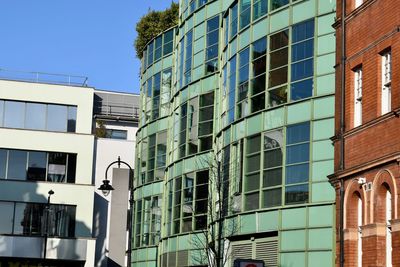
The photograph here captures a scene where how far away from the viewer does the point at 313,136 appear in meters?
27.1

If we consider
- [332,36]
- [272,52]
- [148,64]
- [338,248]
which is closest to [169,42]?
[148,64]

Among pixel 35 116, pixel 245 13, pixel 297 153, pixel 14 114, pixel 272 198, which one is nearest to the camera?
pixel 297 153

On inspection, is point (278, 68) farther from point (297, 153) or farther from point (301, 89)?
point (297, 153)

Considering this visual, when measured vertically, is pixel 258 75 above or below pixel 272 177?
above

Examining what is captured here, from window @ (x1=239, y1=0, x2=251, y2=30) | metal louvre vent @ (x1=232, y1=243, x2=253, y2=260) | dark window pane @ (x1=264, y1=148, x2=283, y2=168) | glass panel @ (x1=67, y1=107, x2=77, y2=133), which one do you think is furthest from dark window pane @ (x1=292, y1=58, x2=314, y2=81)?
glass panel @ (x1=67, y1=107, x2=77, y2=133)

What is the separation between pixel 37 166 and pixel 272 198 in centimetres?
3218

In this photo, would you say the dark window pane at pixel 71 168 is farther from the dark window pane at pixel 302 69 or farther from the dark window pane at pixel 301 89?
the dark window pane at pixel 302 69

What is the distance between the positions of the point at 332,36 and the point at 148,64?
20319 millimetres

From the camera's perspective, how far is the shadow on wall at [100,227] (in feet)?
201

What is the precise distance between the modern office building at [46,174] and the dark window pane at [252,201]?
26841 millimetres

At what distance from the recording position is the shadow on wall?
6125 cm

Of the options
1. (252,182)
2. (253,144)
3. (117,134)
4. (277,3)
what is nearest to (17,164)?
(117,134)

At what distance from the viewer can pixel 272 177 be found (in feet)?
93.8

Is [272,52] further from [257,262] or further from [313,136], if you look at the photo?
[257,262]
